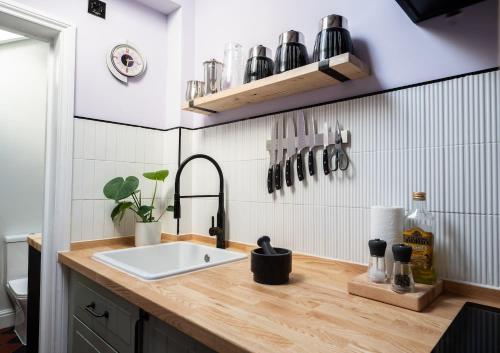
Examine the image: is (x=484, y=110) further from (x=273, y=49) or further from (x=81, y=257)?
(x=81, y=257)

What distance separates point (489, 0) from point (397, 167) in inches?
20.4

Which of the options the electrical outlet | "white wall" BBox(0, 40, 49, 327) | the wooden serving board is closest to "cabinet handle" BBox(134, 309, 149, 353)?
the wooden serving board

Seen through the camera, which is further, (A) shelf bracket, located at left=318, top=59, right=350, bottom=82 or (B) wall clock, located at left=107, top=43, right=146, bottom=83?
(B) wall clock, located at left=107, top=43, right=146, bottom=83

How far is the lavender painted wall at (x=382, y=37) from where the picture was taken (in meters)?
0.88

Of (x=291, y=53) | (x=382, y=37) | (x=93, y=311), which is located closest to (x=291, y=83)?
(x=291, y=53)

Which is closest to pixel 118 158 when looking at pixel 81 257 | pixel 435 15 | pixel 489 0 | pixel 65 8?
pixel 81 257

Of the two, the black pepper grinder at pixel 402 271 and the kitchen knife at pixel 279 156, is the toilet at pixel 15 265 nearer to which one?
the kitchen knife at pixel 279 156

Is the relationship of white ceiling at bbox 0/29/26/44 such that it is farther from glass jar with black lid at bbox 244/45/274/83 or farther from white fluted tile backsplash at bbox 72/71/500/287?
glass jar with black lid at bbox 244/45/274/83

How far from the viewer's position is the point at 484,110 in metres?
0.85

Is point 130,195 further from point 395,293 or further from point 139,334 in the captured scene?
point 395,293

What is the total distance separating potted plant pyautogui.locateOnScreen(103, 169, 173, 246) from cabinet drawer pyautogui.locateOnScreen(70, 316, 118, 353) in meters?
0.41

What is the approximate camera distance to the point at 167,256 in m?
1.57

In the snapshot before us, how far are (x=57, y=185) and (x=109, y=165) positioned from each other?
0.85 ft

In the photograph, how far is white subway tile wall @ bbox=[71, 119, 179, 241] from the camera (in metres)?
1.50
